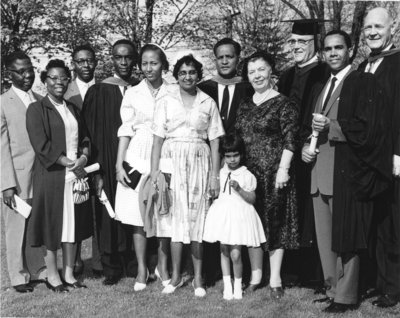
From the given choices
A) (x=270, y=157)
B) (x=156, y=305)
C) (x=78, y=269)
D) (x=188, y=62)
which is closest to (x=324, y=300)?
(x=270, y=157)

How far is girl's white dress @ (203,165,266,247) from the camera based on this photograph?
5.23m

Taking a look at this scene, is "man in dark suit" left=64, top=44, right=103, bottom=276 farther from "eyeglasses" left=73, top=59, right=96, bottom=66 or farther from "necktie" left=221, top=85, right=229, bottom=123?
"necktie" left=221, top=85, right=229, bottom=123

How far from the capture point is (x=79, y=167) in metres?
5.60

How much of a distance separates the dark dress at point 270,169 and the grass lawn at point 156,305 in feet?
1.84

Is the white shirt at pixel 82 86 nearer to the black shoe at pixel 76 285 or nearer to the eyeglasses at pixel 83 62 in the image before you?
the eyeglasses at pixel 83 62

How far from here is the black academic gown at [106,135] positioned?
6.03m

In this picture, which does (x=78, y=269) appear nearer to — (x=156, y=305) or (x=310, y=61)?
(x=156, y=305)

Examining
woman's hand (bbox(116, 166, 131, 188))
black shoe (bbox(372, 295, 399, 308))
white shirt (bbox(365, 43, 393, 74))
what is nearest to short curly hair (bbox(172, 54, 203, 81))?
woman's hand (bbox(116, 166, 131, 188))

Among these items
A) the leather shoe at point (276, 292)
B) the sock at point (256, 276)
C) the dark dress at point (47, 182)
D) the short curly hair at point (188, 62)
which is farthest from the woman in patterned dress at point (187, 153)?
the dark dress at point (47, 182)

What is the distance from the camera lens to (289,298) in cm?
539

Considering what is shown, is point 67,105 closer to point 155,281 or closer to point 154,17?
point 155,281

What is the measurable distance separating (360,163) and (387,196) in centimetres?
54

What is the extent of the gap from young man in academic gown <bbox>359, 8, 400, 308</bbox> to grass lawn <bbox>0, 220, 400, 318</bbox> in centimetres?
24

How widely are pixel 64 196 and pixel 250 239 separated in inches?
76.9
